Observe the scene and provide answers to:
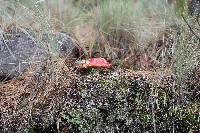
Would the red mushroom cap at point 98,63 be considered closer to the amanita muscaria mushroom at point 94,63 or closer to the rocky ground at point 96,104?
the amanita muscaria mushroom at point 94,63

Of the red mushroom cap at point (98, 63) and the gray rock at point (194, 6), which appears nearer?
the red mushroom cap at point (98, 63)

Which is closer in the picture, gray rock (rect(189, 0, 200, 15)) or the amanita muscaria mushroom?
the amanita muscaria mushroom

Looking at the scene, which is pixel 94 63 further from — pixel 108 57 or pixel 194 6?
pixel 194 6

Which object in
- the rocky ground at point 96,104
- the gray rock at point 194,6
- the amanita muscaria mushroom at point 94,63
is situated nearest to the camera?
the rocky ground at point 96,104

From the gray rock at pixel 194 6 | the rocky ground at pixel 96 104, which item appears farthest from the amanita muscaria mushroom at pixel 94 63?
the gray rock at pixel 194 6

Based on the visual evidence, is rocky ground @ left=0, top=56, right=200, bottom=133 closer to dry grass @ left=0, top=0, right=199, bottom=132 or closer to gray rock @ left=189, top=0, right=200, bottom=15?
dry grass @ left=0, top=0, right=199, bottom=132

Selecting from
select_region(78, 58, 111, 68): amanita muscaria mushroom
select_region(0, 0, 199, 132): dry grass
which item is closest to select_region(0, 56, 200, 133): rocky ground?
select_region(0, 0, 199, 132): dry grass

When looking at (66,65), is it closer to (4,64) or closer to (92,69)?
(92,69)

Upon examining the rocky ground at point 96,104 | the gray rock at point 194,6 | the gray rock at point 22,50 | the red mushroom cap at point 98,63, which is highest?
the gray rock at point 194,6

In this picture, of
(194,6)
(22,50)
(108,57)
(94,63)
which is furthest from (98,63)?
(194,6)

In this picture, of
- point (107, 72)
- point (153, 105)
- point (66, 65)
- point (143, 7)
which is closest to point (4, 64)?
point (66, 65)
